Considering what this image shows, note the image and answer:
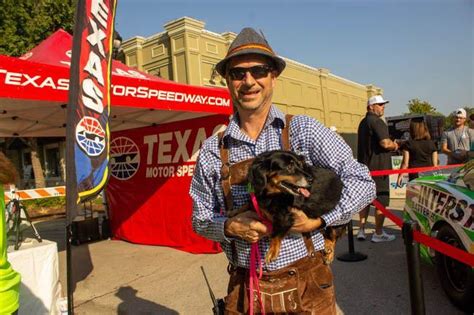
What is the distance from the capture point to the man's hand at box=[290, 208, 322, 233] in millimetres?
1547

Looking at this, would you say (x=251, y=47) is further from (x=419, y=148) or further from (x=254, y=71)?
(x=419, y=148)

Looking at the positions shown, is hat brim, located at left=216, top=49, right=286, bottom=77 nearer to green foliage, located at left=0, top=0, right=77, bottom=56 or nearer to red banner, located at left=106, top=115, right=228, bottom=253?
red banner, located at left=106, top=115, right=228, bottom=253

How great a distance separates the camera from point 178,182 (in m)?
6.78

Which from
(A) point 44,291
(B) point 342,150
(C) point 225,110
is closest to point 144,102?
(C) point 225,110

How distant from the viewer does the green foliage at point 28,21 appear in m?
12.6

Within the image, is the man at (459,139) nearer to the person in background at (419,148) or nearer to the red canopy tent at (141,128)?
the person in background at (419,148)

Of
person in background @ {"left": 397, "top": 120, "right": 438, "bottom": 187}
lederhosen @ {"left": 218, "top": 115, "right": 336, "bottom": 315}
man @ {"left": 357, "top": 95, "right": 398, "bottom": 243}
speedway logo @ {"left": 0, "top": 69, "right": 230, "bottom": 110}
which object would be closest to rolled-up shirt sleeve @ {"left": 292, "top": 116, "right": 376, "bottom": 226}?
lederhosen @ {"left": 218, "top": 115, "right": 336, "bottom": 315}

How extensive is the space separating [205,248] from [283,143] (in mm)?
4965

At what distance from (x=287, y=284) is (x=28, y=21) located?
1480 centimetres

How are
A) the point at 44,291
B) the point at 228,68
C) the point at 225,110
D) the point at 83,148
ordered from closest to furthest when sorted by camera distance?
the point at 228,68, the point at 83,148, the point at 44,291, the point at 225,110

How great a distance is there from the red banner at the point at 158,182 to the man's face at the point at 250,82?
14.5 ft

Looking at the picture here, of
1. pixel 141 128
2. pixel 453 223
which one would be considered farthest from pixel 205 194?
pixel 141 128

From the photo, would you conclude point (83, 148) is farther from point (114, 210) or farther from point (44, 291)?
point (114, 210)

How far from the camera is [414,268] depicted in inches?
86.3
